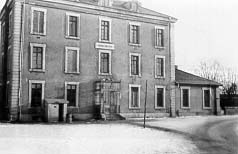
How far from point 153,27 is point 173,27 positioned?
265cm

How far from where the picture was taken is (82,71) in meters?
28.8

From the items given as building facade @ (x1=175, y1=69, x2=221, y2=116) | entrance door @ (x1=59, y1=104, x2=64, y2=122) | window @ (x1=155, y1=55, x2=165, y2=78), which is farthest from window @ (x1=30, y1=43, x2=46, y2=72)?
building facade @ (x1=175, y1=69, x2=221, y2=116)

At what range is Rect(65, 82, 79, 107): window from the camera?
91.5 ft

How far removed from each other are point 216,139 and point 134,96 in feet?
46.3

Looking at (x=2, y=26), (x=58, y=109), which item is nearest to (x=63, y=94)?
(x=58, y=109)

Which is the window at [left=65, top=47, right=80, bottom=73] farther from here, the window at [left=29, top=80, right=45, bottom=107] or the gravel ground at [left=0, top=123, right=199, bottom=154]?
the gravel ground at [left=0, top=123, right=199, bottom=154]

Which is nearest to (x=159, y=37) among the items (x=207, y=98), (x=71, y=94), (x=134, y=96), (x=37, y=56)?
(x=134, y=96)

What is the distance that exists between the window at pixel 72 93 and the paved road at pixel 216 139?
438 inches

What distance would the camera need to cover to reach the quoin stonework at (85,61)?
2636cm

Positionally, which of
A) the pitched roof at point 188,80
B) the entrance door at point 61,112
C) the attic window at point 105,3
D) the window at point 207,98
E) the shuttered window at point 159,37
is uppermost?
the attic window at point 105,3

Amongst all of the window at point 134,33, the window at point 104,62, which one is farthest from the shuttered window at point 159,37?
the window at point 104,62

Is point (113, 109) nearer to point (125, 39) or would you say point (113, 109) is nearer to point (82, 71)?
point (82, 71)

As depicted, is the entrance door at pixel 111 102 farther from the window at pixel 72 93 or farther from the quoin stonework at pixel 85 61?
the window at pixel 72 93

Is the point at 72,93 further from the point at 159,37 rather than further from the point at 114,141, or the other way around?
the point at 114,141
